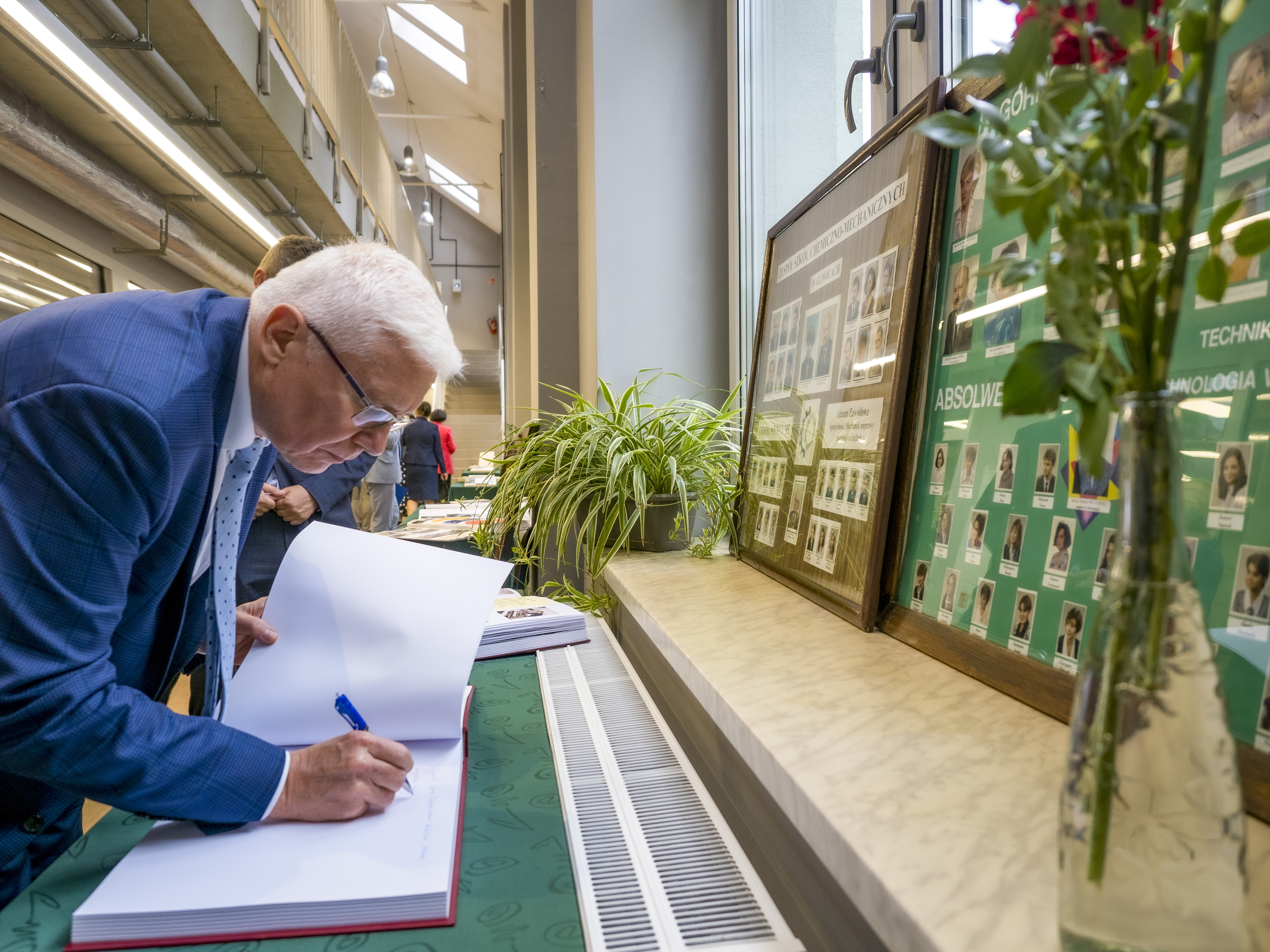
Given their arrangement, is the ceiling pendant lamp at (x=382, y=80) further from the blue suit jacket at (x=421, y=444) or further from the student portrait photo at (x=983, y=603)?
the student portrait photo at (x=983, y=603)

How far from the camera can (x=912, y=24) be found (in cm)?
127

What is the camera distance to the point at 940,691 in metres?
0.76

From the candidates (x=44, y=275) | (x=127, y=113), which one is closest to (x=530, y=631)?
(x=127, y=113)

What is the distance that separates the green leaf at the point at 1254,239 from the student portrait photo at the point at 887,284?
28.2 inches

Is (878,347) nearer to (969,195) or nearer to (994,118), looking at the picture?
(969,195)

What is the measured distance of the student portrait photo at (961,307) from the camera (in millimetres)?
863

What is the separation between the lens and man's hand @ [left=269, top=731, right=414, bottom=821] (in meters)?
0.79

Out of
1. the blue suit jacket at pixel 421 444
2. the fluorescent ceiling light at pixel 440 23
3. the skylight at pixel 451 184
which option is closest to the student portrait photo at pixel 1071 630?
the blue suit jacket at pixel 421 444

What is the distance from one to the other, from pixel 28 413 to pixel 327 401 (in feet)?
1.15

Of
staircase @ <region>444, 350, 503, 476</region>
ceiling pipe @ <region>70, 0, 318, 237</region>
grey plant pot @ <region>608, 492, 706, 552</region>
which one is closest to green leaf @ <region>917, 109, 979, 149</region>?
grey plant pot @ <region>608, 492, 706, 552</region>

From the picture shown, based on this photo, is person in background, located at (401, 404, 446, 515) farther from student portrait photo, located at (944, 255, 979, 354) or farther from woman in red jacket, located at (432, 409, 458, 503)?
student portrait photo, located at (944, 255, 979, 354)

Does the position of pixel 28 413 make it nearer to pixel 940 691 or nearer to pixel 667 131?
pixel 940 691

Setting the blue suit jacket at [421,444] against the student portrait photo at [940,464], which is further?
the blue suit jacket at [421,444]

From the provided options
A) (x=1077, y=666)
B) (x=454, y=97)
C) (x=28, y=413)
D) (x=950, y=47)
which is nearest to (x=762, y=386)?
(x=950, y=47)
